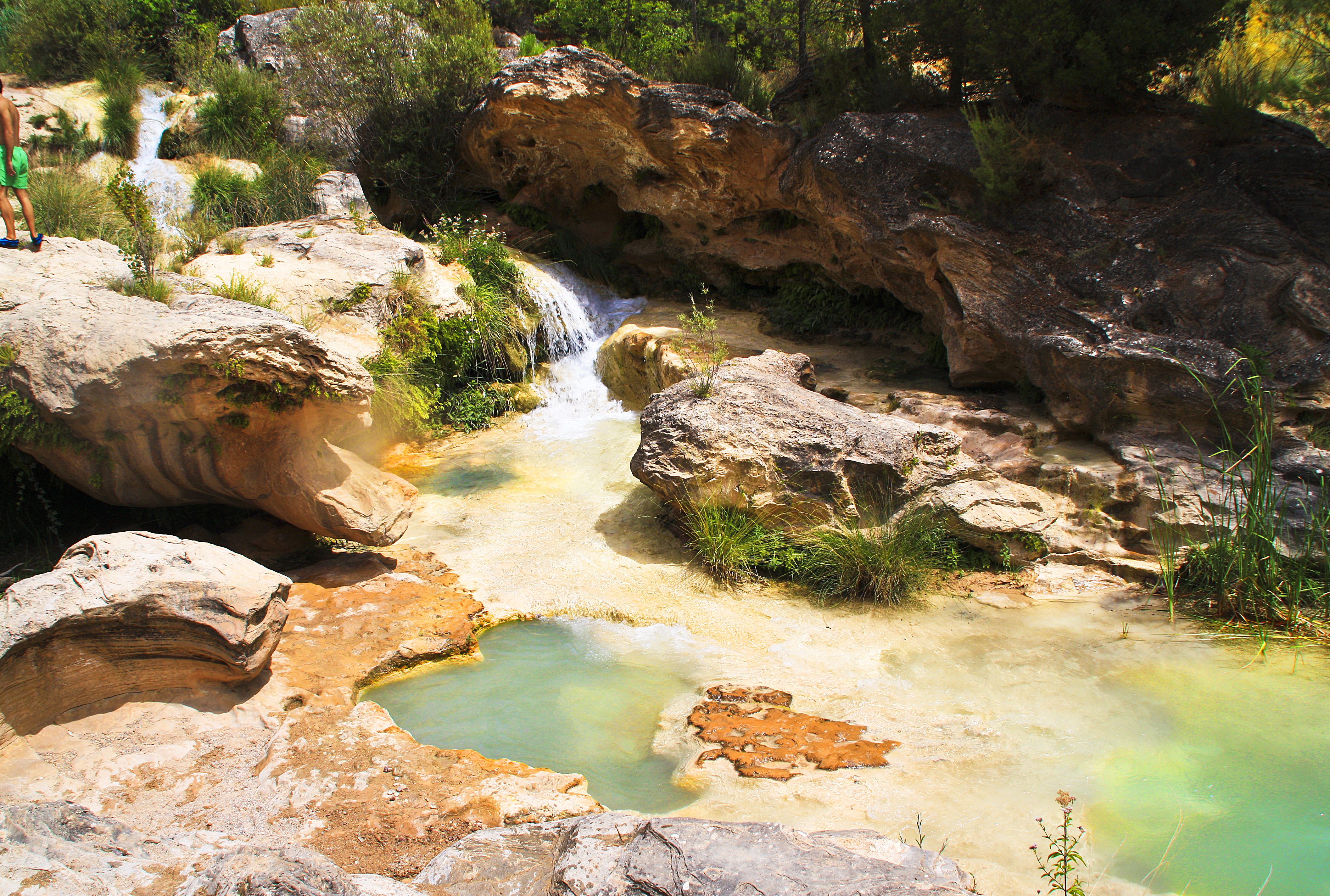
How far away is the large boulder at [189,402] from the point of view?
4.83 m

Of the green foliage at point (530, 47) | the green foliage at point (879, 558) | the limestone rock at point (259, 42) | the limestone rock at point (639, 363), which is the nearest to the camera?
the green foliage at point (879, 558)

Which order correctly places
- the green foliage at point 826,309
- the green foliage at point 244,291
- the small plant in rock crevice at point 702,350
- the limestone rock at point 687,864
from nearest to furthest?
the limestone rock at point 687,864 → the small plant in rock crevice at point 702,350 → the green foliage at point 244,291 → the green foliage at point 826,309

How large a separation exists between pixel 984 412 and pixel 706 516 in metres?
2.99

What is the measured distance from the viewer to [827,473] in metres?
5.91

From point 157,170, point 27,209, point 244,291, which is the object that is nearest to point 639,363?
point 244,291

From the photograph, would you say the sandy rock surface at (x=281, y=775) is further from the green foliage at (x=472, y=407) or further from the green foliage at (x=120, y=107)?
the green foliage at (x=120, y=107)

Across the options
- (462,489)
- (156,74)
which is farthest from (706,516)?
(156,74)

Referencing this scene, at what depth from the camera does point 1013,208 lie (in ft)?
24.5

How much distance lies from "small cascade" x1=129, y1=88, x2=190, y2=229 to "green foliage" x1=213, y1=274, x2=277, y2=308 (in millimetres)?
2597

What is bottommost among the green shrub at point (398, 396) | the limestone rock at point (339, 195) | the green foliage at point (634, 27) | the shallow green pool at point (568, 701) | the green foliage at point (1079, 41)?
the shallow green pool at point (568, 701)

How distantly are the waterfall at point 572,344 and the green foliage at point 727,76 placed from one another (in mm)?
3385

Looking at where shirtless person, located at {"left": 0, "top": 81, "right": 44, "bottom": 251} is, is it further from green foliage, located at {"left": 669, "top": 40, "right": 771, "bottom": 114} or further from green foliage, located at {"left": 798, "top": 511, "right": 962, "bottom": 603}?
green foliage, located at {"left": 669, "top": 40, "right": 771, "bottom": 114}

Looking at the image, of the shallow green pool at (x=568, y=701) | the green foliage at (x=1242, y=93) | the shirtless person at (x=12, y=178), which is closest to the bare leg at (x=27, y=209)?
the shirtless person at (x=12, y=178)

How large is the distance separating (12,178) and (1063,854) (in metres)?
9.26
